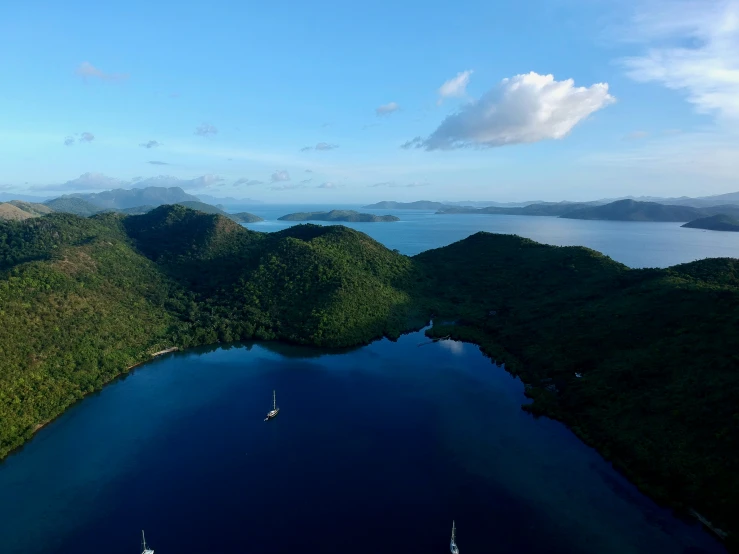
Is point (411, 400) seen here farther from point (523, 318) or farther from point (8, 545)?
point (8, 545)

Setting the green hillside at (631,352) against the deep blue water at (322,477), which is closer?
the deep blue water at (322,477)

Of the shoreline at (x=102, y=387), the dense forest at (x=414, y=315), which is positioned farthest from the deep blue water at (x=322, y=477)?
the dense forest at (x=414, y=315)

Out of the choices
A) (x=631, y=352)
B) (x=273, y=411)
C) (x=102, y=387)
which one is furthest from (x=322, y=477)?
(x=631, y=352)

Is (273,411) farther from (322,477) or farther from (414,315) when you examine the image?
(414,315)

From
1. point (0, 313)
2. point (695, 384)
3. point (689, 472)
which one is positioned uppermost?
point (0, 313)

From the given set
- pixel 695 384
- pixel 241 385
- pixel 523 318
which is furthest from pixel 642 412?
pixel 241 385

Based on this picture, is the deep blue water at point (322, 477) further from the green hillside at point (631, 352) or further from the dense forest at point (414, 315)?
the dense forest at point (414, 315)
